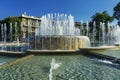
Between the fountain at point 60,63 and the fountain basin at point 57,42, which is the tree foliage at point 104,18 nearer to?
the fountain at point 60,63

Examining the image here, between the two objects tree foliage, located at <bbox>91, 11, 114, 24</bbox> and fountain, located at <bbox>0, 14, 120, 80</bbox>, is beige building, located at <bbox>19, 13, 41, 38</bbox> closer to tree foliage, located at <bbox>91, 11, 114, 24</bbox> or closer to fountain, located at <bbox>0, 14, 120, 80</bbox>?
tree foliage, located at <bbox>91, 11, 114, 24</bbox>

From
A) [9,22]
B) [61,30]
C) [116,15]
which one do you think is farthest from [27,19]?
[61,30]

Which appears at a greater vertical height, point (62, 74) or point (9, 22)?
point (9, 22)

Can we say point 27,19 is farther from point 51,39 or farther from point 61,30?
point 51,39

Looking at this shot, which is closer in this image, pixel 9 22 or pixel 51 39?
pixel 51 39

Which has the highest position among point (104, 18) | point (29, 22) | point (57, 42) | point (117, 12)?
point (29, 22)

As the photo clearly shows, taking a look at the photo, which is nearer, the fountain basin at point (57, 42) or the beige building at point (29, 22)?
the fountain basin at point (57, 42)

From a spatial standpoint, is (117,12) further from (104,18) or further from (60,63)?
(60,63)

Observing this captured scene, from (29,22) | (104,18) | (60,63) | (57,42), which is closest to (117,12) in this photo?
(104,18)

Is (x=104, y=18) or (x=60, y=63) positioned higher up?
(x=104, y=18)

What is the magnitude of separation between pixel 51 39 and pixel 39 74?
26.3ft

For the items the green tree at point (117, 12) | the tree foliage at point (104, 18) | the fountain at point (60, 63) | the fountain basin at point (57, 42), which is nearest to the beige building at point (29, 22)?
the tree foliage at point (104, 18)

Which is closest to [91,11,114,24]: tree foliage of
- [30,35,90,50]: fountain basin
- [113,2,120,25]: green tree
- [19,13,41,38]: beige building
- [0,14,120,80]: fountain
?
[113,2,120,25]: green tree

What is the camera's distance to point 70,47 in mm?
16266
